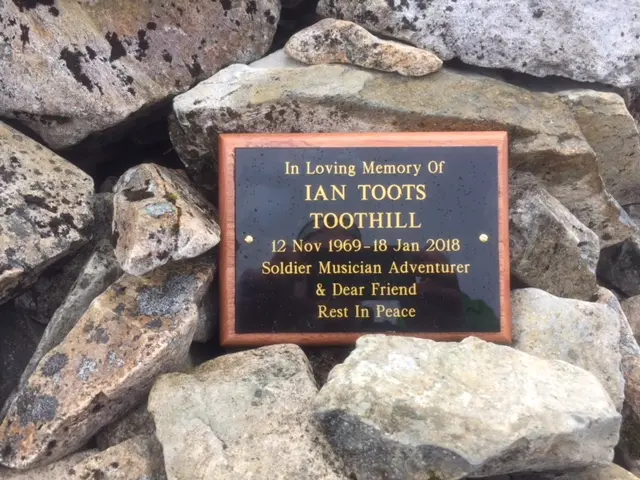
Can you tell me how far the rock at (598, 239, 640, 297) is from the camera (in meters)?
3.87

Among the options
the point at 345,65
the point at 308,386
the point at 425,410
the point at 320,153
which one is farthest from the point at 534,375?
the point at 345,65

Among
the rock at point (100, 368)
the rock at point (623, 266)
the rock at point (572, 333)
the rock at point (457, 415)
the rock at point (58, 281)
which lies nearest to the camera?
the rock at point (457, 415)

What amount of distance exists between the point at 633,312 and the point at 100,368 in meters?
2.91

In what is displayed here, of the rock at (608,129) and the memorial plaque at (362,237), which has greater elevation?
the rock at (608,129)

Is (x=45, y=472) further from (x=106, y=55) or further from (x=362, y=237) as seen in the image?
(x=106, y=55)

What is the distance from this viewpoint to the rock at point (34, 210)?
2.63 meters

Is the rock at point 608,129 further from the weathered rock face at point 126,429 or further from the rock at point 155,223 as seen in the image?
the weathered rock face at point 126,429

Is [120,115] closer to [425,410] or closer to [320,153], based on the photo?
[320,153]

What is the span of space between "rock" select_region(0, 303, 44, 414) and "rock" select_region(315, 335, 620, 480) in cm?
150

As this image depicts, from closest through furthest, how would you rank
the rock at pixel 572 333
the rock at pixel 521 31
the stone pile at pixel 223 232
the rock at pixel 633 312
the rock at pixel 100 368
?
the stone pile at pixel 223 232 < the rock at pixel 100 368 < the rock at pixel 572 333 < the rock at pixel 521 31 < the rock at pixel 633 312

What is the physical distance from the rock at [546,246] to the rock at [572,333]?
21 centimetres

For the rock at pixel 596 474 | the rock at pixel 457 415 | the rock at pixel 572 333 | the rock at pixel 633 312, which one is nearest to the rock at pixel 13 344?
the rock at pixel 457 415

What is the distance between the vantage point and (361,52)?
3129mm

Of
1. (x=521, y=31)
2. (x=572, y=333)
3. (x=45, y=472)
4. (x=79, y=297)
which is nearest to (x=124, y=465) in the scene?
(x=45, y=472)
